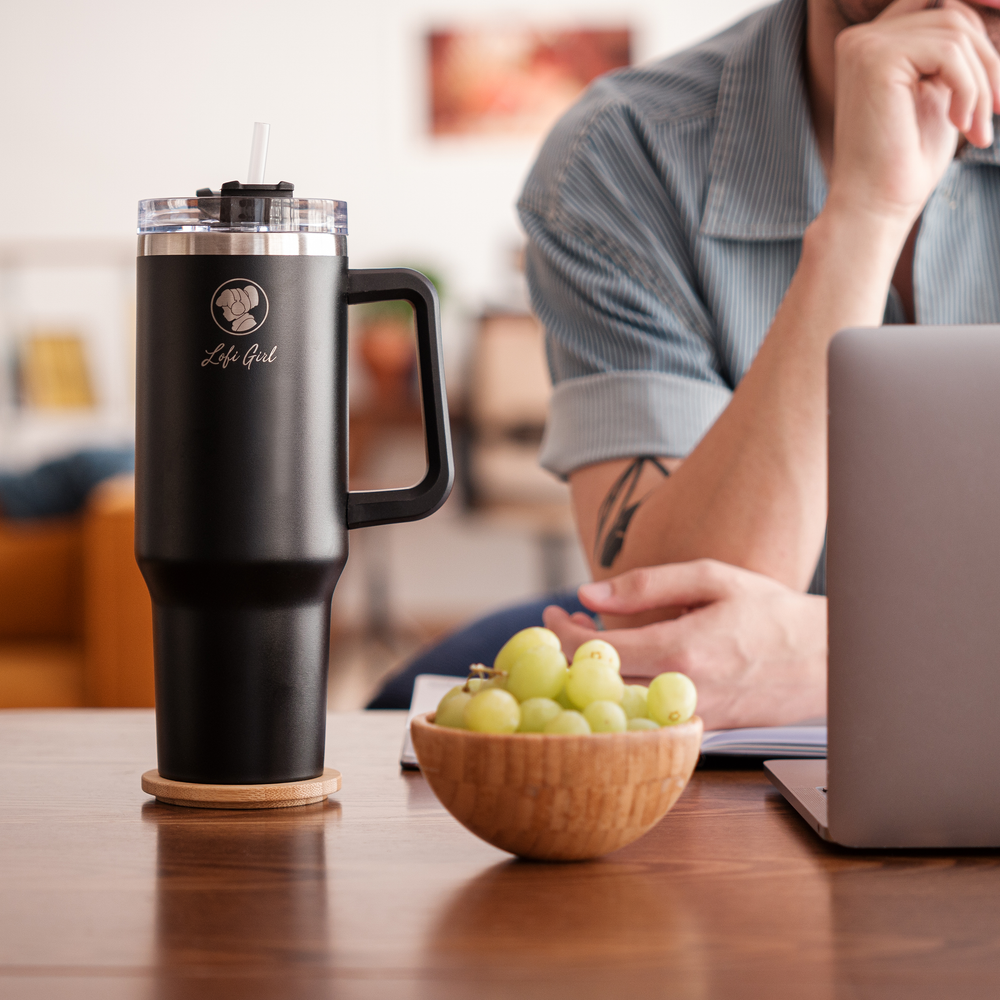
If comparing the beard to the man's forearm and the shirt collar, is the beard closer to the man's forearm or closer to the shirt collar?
the shirt collar

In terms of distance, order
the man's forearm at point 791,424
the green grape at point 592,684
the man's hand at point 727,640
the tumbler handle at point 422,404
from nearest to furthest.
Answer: the green grape at point 592,684 < the tumbler handle at point 422,404 < the man's hand at point 727,640 < the man's forearm at point 791,424

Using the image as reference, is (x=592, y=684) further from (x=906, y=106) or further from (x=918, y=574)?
(x=906, y=106)

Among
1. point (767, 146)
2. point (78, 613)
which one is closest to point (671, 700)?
point (767, 146)

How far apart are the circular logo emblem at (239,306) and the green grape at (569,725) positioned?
22 centimetres

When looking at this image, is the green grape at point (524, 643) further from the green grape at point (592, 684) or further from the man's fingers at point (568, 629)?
the man's fingers at point (568, 629)

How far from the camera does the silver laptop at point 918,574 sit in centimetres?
48

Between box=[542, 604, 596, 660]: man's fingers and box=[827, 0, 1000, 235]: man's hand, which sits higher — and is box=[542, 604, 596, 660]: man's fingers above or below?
below

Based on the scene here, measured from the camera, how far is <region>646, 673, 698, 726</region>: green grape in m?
0.48

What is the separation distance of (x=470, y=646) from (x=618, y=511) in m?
0.29

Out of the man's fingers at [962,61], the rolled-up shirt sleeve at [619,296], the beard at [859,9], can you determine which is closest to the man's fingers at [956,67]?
the man's fingers at [962,61]

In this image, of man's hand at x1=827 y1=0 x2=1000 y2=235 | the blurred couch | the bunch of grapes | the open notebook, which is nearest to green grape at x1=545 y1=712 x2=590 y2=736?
the bunch of grapes

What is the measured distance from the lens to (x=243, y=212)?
56cm

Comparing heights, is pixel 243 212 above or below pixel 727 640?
above

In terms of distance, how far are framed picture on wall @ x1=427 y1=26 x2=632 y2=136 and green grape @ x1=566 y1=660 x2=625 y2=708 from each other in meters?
4.44
